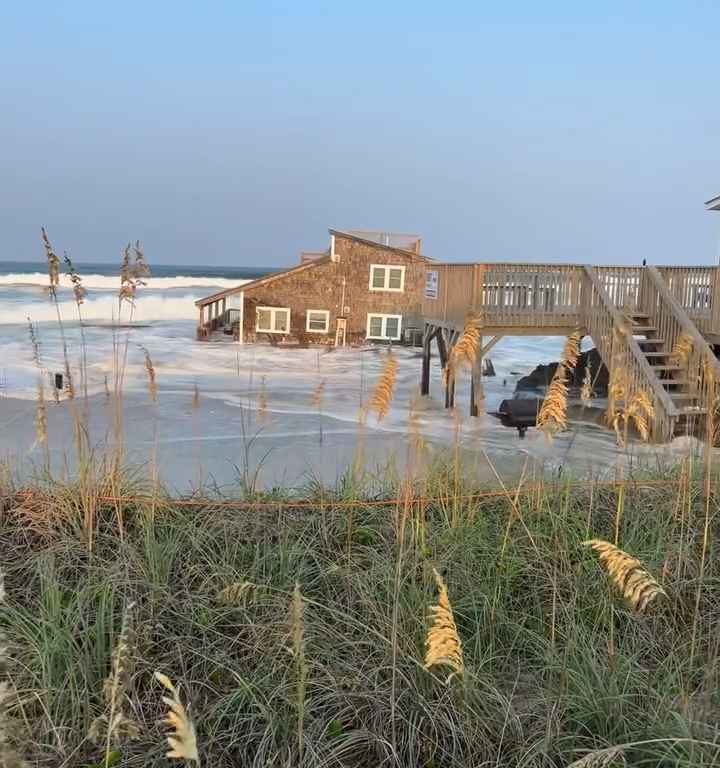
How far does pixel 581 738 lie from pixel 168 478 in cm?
551

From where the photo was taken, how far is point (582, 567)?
157 inches

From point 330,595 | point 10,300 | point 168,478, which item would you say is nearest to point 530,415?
point 168,478

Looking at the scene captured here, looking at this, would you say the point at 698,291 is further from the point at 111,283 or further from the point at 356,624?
the point at 111,283

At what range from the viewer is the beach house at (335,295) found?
3005 centimetres

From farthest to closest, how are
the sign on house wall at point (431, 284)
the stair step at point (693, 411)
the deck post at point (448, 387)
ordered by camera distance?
the sign on house wall at point (431, 284)
the stair step at point (693, 411)
the deck post at point (448, 387)

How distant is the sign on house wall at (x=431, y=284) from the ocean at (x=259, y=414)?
2083 mm

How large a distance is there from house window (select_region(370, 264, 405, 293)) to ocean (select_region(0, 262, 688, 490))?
8.35ft

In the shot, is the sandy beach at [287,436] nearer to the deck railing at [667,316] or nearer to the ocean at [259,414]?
the ocean at [259,414]

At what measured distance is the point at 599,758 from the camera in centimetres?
230

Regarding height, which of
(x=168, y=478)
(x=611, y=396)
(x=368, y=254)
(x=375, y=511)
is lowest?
(x=168, y=478)

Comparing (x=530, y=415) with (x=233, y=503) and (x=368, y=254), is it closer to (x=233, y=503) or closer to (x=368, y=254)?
(x=233, y=503)

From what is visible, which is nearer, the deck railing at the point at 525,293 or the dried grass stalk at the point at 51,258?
the dried grass stalk at the point at 51,258

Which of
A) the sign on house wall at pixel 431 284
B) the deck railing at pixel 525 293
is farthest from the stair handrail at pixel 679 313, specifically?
the sign on house wall at pixel 431 284

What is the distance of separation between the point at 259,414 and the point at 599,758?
11.3 feet
